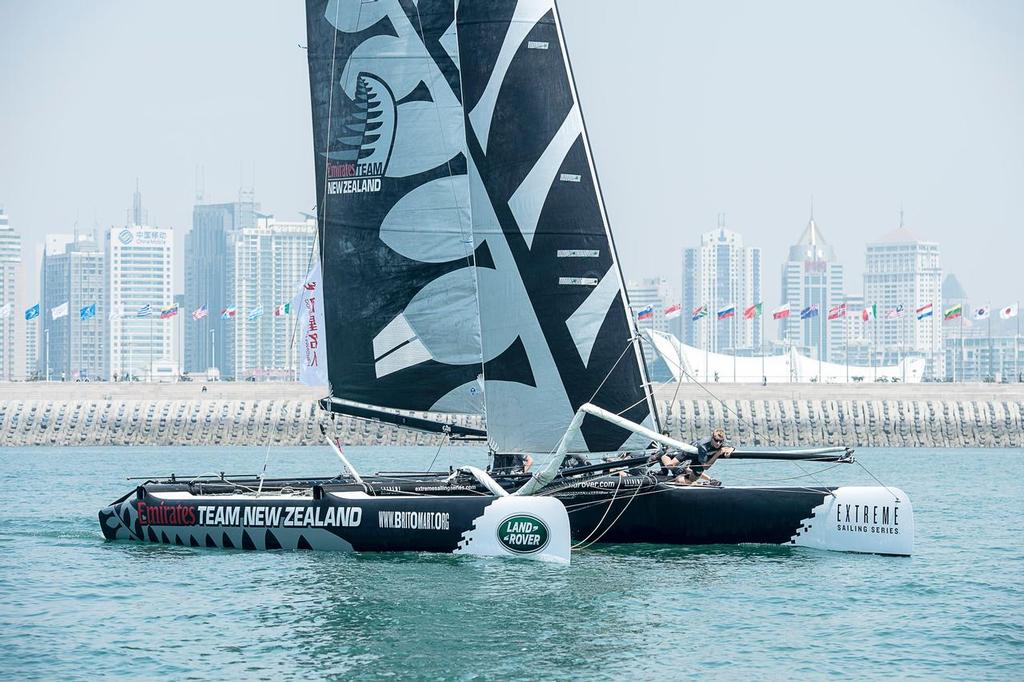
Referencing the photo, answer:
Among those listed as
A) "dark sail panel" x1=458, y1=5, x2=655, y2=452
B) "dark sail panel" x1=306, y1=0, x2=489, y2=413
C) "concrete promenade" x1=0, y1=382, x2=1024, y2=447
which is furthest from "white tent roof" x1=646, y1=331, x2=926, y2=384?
"dark sail panel" x1=458, y1=5, x2=655, y2=452

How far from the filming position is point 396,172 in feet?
85.4

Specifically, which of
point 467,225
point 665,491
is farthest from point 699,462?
point 467,225

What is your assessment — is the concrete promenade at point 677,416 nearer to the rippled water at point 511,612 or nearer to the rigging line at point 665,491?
the rippled water at point 511,612

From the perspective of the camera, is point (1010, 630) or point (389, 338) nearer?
point (1010, 630)

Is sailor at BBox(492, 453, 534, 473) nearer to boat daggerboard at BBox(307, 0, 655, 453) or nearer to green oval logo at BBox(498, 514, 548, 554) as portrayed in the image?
boat daggerboard at BBox(307, 0, 655, 453)

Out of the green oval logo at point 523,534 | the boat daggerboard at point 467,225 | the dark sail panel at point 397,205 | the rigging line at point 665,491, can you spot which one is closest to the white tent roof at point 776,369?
the dark sail panel at point 397,205

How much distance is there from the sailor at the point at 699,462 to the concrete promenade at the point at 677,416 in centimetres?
5431

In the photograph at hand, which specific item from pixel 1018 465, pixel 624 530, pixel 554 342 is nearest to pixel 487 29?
pixel 554 342

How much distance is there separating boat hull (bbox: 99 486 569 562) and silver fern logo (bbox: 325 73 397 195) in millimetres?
5704

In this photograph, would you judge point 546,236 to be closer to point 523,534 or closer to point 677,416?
point 523,534

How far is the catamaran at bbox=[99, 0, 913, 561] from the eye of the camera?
78.5 ft

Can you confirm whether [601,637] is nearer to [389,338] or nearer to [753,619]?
[753,619]

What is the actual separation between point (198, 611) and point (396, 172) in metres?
9.39

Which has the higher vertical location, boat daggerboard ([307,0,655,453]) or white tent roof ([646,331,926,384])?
boat daggerboard ([307,0,655,453])
